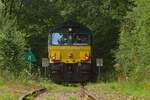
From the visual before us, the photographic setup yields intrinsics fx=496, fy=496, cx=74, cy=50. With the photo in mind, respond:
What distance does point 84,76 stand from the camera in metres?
27.5

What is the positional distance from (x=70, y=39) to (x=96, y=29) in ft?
24.0

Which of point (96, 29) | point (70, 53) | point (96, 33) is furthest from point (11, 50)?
point (96, 33)

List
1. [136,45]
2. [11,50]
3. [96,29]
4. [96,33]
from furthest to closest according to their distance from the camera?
[96,33] < [96,29] < [11,50] < [136,45]

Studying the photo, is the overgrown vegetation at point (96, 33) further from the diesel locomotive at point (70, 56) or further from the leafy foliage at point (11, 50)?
the diesel locomotive at point (70, 56)

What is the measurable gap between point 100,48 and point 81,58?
10358mm

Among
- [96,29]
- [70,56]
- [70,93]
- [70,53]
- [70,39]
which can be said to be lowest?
[70,93]

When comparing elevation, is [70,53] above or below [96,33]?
below

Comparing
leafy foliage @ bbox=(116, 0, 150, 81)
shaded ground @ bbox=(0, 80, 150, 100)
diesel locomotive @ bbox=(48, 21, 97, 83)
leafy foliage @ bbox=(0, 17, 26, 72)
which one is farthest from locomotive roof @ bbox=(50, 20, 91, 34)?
shaded ground @ bbox=(0, 80, 150, 100)

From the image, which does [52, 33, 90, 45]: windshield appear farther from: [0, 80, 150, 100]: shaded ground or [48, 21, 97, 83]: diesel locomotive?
[0, 80, 150, 100]: shaded ground

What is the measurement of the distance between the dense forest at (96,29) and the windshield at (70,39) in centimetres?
178

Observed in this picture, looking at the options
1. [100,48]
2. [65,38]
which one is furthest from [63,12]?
[65,38]

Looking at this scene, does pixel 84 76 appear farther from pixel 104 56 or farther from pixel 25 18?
pixel 25 18

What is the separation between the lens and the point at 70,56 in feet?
90.9

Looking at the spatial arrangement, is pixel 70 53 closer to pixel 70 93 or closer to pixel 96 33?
pixel 96 33
